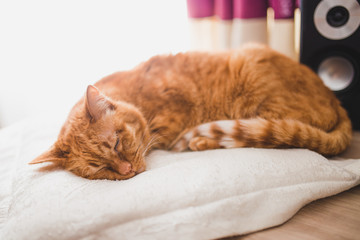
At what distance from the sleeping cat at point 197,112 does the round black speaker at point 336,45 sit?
0.65 ft

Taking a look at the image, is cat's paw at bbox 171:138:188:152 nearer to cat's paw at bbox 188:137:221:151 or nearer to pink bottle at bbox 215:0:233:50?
cat's paw at bbox 188:137:221:151

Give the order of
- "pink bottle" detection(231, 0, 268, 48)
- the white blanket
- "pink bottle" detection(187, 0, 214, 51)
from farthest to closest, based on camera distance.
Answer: "pink bottle" detection(187, 0, 214, 51)
"pink bottle" detection(231, 0, 268, 48)
the white blanket

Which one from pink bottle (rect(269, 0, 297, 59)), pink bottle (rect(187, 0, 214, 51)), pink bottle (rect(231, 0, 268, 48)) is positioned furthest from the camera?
pink bottle (rect(187, 0, 214, 51))

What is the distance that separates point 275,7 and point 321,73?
688 millimetres

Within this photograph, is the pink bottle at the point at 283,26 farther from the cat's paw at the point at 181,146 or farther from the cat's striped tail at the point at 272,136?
the cat's paw at the point at 181,146

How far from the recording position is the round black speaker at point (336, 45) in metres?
1.38

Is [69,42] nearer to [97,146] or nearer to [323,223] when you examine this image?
[97,146]

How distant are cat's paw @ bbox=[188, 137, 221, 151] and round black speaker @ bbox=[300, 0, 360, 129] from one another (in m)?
0.82

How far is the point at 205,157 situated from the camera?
1067 mm

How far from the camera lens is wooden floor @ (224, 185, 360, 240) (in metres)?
0.81

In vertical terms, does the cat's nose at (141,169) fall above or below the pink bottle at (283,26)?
below

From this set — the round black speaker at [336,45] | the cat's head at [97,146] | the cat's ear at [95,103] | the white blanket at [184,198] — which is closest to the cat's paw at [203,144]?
the white blanket at [184,198]

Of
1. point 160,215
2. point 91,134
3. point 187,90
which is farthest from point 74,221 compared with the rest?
point 187,90

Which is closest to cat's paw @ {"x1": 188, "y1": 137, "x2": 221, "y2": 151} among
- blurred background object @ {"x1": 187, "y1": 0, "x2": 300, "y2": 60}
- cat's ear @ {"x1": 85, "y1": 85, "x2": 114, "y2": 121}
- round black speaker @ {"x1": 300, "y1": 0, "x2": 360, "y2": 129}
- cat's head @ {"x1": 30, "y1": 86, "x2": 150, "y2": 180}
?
cat's head @ {"x1": 30, "y1": 86, "x2": 150, "y2": 180}
